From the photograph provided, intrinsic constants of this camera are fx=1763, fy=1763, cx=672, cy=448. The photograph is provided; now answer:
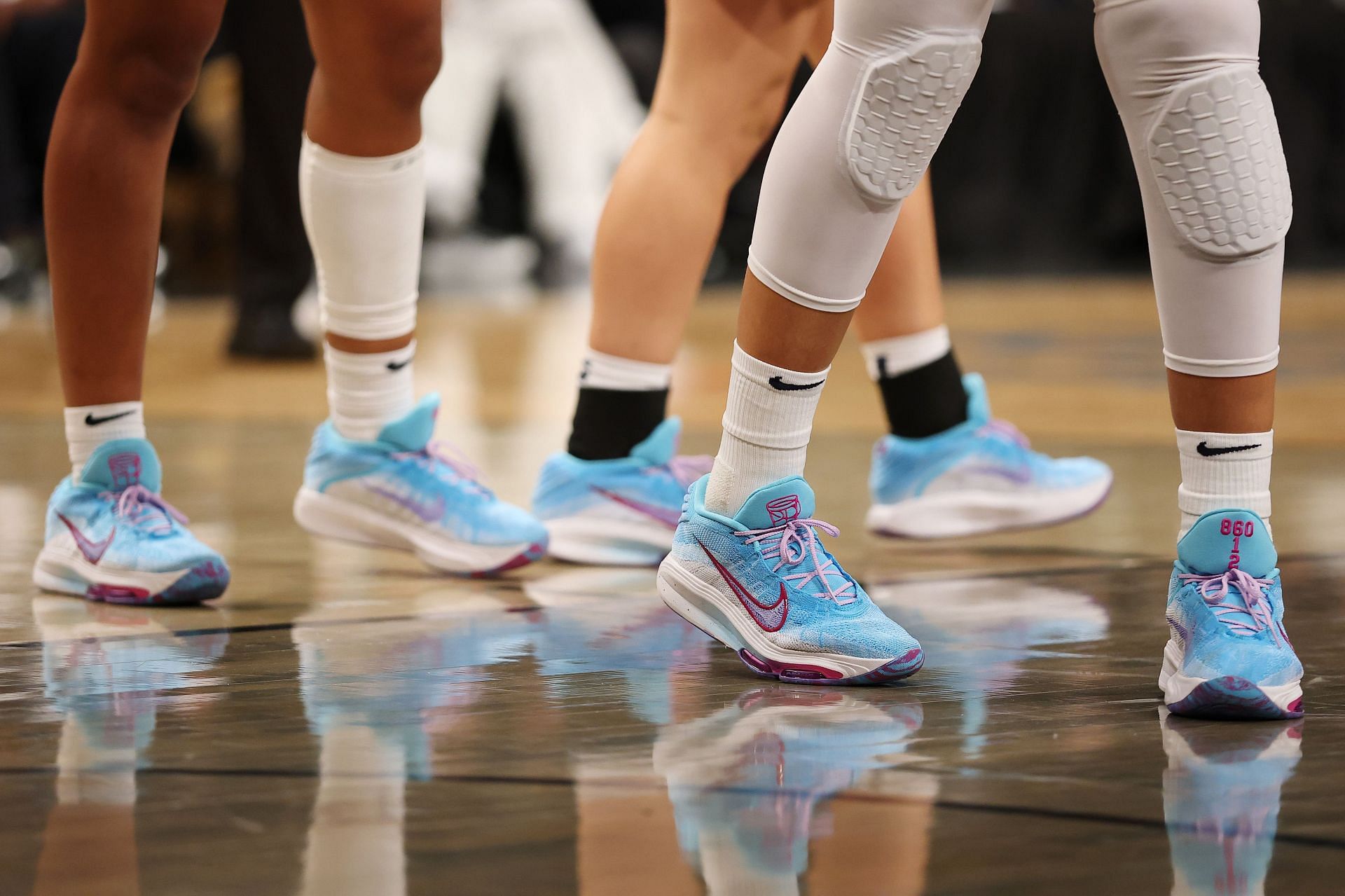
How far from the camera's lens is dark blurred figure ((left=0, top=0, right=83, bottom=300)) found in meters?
6.08

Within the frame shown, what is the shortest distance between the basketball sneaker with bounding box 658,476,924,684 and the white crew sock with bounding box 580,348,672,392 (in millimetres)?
404

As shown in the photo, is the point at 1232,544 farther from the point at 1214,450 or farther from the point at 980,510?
the point at 980,510

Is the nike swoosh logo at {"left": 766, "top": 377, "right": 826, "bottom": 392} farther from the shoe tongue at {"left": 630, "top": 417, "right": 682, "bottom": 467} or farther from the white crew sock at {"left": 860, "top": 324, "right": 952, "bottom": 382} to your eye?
the white crew sock at {"left": 860, "top": 324, "right": 952, "bottom": 382}

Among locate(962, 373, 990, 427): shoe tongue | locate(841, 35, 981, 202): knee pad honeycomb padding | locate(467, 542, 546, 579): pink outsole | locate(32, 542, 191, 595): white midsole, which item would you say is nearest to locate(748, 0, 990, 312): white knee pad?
locate(841, 35, 981, 202): knee pad honeycomb padding

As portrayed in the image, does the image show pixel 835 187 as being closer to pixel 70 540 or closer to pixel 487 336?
pixel 70 540

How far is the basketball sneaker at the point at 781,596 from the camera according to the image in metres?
1.11

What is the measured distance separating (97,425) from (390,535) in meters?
0.27

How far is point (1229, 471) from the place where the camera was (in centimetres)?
106

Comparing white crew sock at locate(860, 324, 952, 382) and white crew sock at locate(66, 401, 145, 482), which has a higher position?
white crew sock at locate(860, 324, 952, 382)

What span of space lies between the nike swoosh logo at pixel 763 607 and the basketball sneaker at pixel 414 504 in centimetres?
37

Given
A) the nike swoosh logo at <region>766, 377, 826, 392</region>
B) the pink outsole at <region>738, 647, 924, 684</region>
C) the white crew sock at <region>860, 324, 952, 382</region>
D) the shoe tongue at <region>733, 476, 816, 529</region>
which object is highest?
the white crew sock at <region>860, 324, 952, 382</region>

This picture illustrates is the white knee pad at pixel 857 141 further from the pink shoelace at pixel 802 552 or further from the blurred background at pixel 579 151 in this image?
the blurred background at pixel 579 151

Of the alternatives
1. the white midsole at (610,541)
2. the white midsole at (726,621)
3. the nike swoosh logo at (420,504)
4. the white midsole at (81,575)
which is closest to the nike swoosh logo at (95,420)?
the white midsole at (81,575)

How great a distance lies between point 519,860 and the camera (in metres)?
0.74
